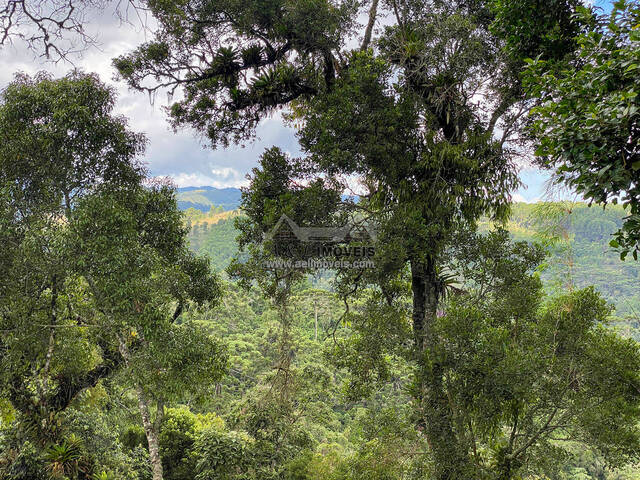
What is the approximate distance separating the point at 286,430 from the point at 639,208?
28.2 feet

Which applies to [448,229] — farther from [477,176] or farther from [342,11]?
[342,11]

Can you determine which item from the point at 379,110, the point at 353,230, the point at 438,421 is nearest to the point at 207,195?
the point at 353,230

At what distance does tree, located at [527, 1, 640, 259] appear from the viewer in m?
1.94

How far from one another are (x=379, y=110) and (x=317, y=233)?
1724 millimetres

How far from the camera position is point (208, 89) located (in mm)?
6035

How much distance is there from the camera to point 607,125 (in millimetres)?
1994

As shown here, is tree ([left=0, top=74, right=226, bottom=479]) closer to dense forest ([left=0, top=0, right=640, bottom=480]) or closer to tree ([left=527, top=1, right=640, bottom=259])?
dense forest ([left=0, top=0, right=640, bottom=480])

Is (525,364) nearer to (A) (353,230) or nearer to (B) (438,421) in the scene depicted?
(B) (438,421)

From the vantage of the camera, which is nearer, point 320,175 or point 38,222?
point 38,222

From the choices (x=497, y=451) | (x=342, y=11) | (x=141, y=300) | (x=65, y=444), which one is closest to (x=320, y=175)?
(x=342, y=11)

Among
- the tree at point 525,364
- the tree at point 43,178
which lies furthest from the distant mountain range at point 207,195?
the tree at point 525,364

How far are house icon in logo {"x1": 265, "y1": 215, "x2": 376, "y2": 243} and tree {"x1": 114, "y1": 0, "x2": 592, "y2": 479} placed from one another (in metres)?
0.13

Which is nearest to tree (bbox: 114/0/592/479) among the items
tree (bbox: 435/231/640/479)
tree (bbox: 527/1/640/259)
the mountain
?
tree (bbox: 435/231/640/479)

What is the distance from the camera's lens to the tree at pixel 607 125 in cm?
194
